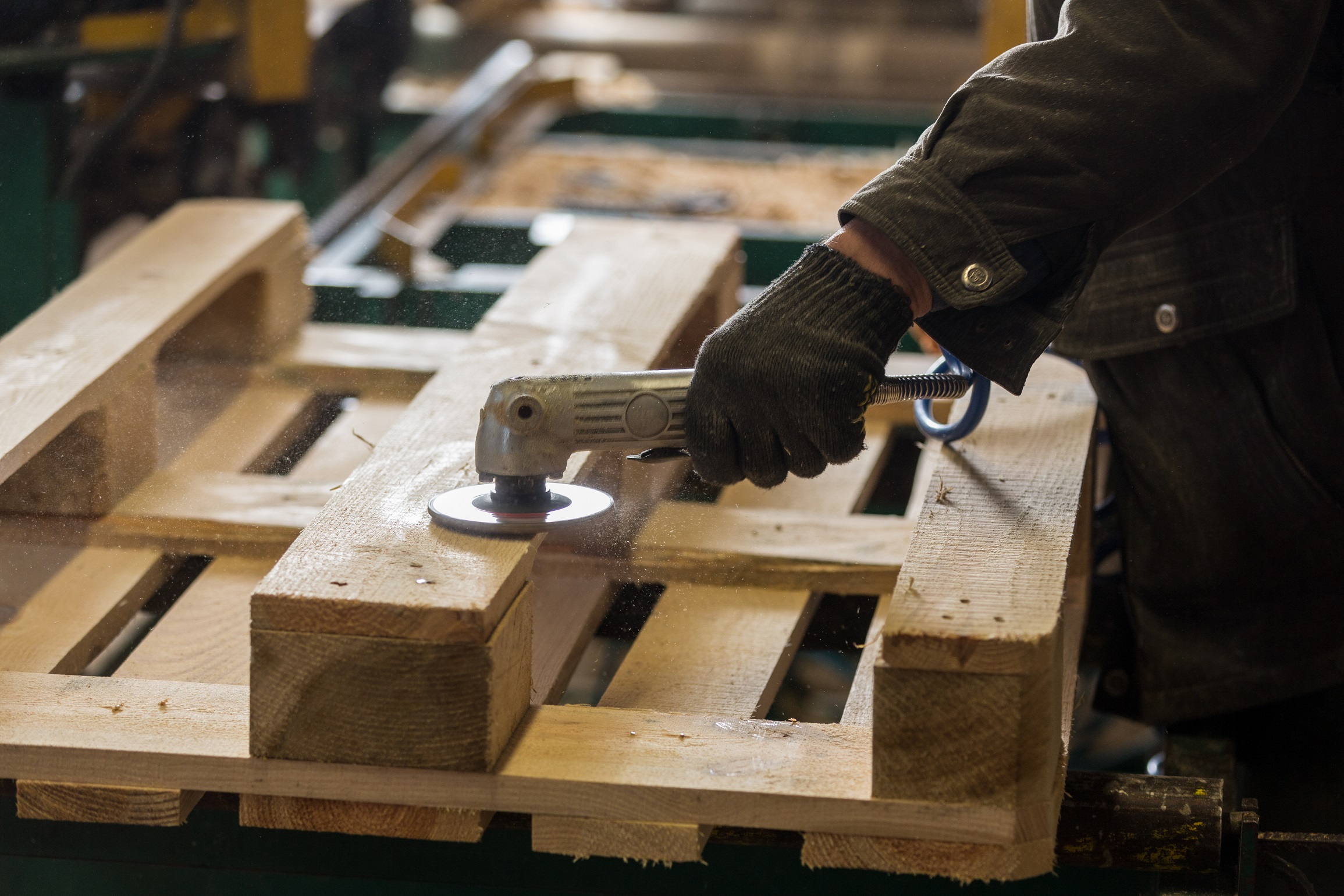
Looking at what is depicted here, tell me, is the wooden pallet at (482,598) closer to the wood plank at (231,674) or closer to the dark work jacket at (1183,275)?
the wood plank at (231,674)

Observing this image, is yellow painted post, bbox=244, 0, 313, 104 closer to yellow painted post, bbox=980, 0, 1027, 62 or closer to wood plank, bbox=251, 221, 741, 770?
yellow painted post, bbox=980, 0, 1027, 62

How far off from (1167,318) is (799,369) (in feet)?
2.22

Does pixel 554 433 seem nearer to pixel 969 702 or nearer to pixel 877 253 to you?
pixel 877 253

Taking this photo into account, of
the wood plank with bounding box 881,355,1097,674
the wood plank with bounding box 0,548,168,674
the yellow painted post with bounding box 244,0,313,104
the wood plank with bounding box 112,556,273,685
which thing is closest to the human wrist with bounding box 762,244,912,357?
the wood plank with bounding box 881,355,1097,674

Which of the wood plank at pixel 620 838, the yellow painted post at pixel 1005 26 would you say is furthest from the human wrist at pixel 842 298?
the yellow painted post at pixel 1005 26

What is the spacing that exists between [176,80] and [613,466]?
2004 mm

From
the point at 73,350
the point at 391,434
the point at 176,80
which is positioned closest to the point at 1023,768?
the point at 391,434

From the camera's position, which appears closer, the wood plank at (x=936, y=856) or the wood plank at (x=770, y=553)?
the wood plank at (x=936, y=856)

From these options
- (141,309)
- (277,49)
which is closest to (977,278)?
(141,309)

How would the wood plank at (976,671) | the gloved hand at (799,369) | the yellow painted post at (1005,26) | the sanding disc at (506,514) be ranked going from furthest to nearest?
the yellow painted post at (1005,26), the sanding disc at (506,514), the gloved hand at (799,369), the wood plank at (976,671)

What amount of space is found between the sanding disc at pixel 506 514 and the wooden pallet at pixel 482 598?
2 cm

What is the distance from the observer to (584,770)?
1.29 meters

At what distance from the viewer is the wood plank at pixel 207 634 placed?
1.59 meters

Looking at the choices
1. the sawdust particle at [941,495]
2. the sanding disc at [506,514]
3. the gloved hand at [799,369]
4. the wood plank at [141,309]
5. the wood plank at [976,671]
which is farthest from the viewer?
the wood plank at [141,309]
